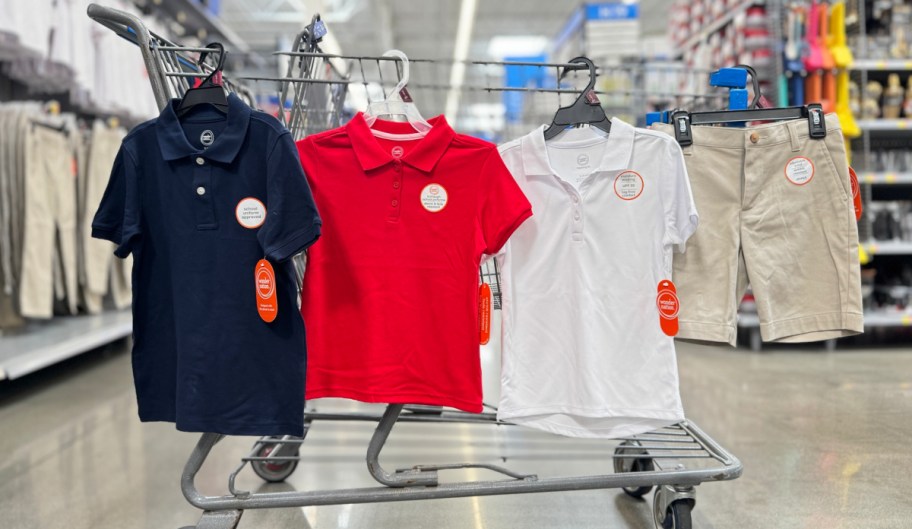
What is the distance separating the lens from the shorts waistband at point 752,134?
1.68 meters

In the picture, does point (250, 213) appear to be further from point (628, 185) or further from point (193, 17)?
point (193, 17)

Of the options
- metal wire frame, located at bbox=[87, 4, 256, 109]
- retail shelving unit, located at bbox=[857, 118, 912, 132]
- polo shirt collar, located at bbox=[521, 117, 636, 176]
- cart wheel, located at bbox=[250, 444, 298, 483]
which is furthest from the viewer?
retail shelving unit, located at bbox=[857, 118, 912, 132]

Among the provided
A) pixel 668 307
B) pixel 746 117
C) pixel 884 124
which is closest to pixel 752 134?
pixel 746 117

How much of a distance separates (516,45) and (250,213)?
16347 millimetres

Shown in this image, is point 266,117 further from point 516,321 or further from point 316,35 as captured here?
point 516,321

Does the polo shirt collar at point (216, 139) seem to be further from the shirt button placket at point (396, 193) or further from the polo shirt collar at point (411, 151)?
the shirt button placket at point (396, 193)

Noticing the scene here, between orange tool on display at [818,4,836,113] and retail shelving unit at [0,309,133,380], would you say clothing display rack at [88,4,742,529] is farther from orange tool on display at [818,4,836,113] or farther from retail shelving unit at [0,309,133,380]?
orange tool on display at [818,4,836,113]

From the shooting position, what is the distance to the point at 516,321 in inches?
63.7

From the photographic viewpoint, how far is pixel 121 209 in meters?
1.51

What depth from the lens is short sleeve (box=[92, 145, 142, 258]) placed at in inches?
57.9

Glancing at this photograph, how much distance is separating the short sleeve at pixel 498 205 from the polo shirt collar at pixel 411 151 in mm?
116

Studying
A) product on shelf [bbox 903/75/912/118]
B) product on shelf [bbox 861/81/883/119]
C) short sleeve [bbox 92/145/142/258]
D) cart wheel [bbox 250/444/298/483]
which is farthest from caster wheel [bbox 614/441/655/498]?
product on shelf [bbox 903/75/912/118]

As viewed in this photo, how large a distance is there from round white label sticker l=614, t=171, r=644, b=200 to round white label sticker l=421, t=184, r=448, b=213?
421 mm

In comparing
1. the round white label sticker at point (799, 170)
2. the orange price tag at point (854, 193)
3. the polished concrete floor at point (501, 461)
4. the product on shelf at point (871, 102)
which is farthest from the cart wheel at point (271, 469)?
the product on shelf at point (871, 102)
